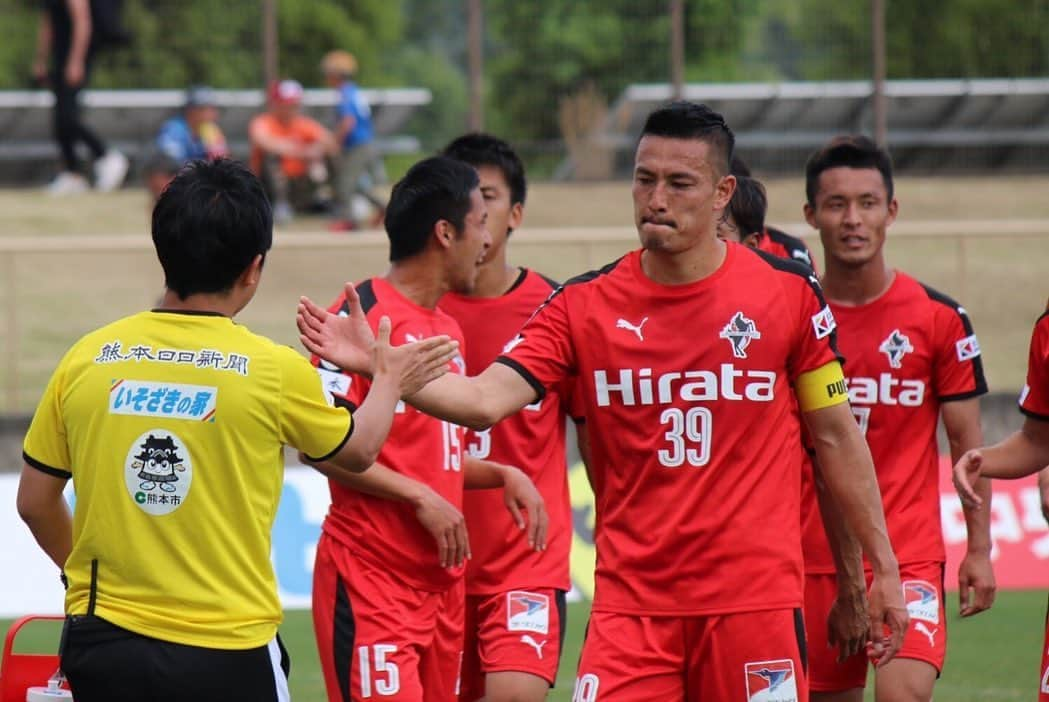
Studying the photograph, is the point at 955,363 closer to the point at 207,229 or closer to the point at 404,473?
the point at 404,473

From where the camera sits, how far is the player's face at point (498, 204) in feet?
22.5

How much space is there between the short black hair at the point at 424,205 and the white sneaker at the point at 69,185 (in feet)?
51.4

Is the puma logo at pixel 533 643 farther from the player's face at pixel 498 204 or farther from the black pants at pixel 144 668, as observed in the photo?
the black pants at pixel 144 668

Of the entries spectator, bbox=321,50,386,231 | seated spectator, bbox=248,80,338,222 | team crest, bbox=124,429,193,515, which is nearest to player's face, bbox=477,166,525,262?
team crest, bbox=124,429,193,515

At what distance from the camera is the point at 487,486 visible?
19.9ft

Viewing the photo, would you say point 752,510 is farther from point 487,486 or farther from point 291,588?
point 291,588

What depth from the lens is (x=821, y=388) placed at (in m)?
4.84

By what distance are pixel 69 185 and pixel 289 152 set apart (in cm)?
324

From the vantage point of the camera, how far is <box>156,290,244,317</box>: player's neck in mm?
4215

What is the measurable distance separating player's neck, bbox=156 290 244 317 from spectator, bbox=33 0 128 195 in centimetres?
1606

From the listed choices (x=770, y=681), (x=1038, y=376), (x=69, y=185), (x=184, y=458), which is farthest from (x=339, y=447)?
(x=69, y=185)

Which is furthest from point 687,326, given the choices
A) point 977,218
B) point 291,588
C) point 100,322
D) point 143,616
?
point 977,218

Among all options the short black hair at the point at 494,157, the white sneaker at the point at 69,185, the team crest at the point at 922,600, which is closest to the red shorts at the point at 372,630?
the team crest at the point at 922,600

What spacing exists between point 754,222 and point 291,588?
544 centimetres
